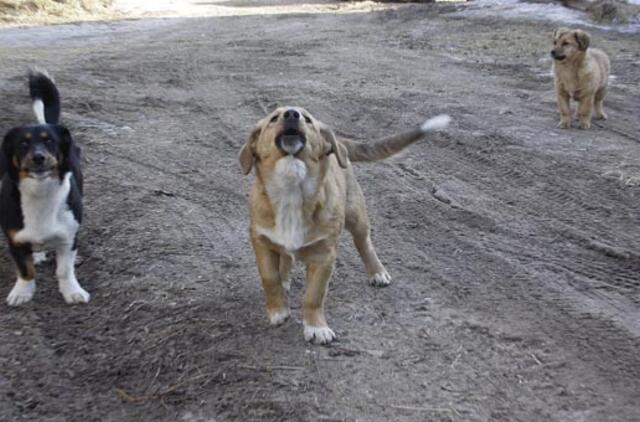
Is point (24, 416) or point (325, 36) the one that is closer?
point (24, 416)

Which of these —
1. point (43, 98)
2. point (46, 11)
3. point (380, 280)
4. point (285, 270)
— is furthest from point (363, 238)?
point (46, 11)

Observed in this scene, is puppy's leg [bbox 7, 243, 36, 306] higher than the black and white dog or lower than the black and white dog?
lower

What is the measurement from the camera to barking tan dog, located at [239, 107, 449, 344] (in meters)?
4.56

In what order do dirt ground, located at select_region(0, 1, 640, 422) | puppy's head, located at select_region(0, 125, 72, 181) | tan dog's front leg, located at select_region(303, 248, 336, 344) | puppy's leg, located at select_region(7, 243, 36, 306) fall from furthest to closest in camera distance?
1. puppy's leg, located at select_region(7, 243, 36, 306)
2. puppy's head, located at select_region(0, 125, 72, 181)
3. tan dog's front leg, located at select_region(303, 248, 336, 344)
4. dirt ground, located at select_region(0, 1, 640, 422)

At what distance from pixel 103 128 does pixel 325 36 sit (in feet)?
29.2

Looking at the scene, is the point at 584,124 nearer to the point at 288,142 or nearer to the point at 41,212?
the point at 288,142

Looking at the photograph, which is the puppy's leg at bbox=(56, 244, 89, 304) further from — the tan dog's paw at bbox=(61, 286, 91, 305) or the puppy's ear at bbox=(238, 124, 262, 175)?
the puppy's ear at bbox=(238, 124, 262, 175)

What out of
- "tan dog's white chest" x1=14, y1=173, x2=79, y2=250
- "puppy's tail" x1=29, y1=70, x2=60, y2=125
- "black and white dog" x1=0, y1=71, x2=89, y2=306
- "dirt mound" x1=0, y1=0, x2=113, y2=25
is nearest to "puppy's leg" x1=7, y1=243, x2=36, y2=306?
"black and white dog" x1=0, y1=71, x2=89, y2=306

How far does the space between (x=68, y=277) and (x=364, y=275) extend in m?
2.00

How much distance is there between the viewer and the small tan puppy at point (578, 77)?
9.62m

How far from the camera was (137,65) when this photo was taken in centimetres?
1326

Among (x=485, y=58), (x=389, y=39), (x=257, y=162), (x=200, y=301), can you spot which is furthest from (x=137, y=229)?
(x=389, y=39)

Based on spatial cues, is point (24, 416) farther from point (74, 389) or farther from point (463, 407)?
point (463, 407)

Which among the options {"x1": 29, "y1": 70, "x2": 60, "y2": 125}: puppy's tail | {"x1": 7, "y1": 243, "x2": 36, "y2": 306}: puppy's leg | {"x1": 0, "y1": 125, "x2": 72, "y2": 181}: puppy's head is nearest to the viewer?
{"x1": 0, "y1": 125, "x2": 72, "y2": 181}: puppy's head
